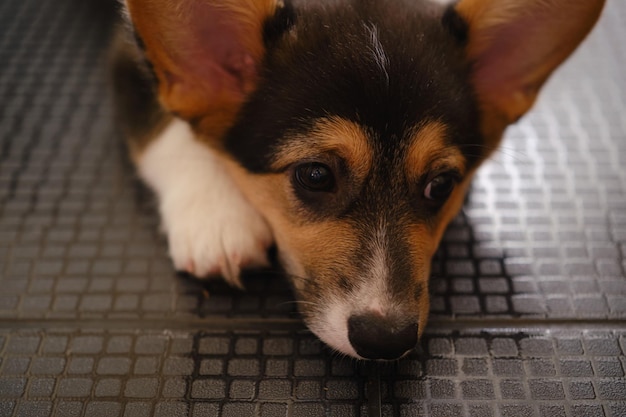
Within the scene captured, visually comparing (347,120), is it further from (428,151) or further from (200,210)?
(200,210)

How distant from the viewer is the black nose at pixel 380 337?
1211mm

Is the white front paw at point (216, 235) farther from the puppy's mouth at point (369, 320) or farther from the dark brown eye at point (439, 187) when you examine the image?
the dark brown eye at point (439, 187)

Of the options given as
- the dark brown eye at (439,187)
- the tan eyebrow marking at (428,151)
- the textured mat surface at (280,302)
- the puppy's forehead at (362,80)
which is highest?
the puppy's forehead at (362,80)

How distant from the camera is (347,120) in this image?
1.30 meters

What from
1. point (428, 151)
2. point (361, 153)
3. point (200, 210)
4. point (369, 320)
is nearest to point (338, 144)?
point (361, 153)

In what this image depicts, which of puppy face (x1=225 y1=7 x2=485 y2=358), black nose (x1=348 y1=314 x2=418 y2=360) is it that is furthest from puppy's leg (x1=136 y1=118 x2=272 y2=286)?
black nose (x1=348 y1=314 x2=418 y2=360)

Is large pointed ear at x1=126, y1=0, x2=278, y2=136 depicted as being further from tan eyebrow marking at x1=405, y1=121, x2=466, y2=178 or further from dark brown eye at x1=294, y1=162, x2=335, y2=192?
tan eyebrow marking at x1=405, y1=121, x2=466, y2=178

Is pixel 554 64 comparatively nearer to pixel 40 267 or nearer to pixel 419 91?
pixel 419 91

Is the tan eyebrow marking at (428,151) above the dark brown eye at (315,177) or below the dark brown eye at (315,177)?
above

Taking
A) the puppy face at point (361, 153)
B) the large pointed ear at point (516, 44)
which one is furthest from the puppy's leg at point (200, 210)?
the large pointed ear at point (516, 44)

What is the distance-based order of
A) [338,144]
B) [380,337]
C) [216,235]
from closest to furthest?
[380,337], [338,144], [216,235]

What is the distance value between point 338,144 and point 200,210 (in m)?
0.50

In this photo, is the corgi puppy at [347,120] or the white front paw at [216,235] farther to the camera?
the white front paw at [216,235]

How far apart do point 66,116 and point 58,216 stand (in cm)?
45
